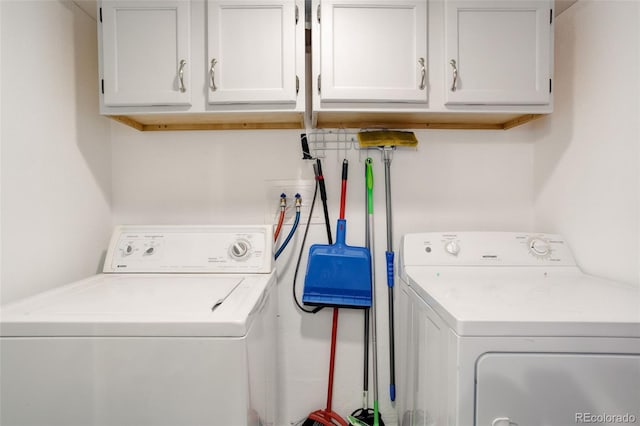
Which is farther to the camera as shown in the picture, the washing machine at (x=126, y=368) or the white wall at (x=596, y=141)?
the white wall at (x=596, y=141)

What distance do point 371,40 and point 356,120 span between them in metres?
0.37

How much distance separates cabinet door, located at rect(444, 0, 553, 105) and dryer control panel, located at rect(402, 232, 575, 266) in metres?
0.61

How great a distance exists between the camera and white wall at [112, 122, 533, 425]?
1.55 metres

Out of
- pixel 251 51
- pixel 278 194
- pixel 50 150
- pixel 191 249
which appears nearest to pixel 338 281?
pixel 278 194

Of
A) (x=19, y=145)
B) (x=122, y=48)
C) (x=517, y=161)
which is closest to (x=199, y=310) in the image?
(x=19, y=145)

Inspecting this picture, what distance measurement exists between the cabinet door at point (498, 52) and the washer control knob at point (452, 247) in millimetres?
623

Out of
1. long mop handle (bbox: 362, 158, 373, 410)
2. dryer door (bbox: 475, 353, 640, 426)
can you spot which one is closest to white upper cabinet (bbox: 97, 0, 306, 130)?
long mop handle (bbox: 362, 158, 373, 410)

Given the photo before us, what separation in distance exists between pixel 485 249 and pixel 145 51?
171 cm

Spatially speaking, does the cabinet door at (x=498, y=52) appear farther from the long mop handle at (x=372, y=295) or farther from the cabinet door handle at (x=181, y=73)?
the cabinet door handle at (x=181, y=73)

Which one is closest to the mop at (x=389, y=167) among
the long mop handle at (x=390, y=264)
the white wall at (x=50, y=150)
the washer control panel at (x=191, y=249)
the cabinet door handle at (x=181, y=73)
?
the long mop handle at (x=390, y=264)

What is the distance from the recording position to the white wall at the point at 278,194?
5.07 feet

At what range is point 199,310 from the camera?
2.73 ft

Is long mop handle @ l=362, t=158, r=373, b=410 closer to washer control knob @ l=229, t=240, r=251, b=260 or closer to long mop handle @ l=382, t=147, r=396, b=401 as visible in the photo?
long mop handle @ l=382, t=147, r=396, b=401

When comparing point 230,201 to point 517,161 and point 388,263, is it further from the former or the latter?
point 517,161
